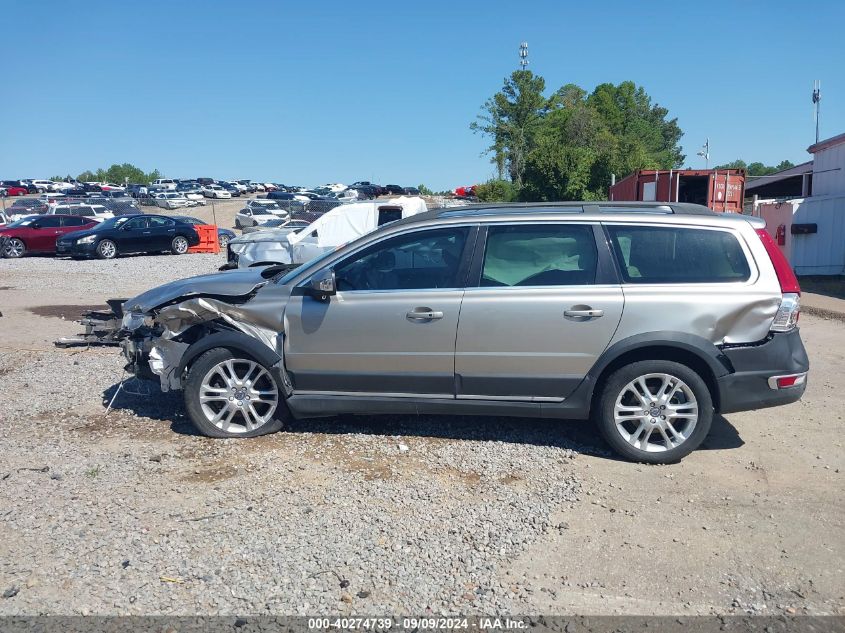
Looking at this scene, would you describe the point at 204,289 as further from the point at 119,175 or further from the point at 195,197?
the point at 119,175

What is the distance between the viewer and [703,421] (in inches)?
211

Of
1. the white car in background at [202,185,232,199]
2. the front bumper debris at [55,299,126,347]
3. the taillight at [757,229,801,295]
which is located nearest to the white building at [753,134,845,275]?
the taillight at [757,229,801,295]

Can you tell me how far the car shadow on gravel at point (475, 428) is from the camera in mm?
5898

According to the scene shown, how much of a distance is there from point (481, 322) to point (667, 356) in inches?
53.8

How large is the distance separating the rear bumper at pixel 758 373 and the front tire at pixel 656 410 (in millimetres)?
167

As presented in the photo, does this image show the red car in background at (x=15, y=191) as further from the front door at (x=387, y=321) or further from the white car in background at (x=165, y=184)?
the front door at (x=387, y=321)

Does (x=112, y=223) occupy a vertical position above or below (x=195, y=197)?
below

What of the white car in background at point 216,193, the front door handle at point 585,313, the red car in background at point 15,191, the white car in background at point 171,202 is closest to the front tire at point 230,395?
the front door handle at point 585,313

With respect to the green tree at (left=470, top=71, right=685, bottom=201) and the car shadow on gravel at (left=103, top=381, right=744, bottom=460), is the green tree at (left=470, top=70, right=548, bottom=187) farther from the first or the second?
the car shadow on gravel at (left=103, top=381, right=744, bottom=460)

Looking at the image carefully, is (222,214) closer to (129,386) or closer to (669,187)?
(669,187)

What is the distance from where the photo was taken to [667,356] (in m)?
5.44

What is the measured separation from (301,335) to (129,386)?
267 cm

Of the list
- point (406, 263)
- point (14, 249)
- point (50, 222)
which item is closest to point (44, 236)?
point (50, 222)

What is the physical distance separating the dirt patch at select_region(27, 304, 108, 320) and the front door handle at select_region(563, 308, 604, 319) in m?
9.58
